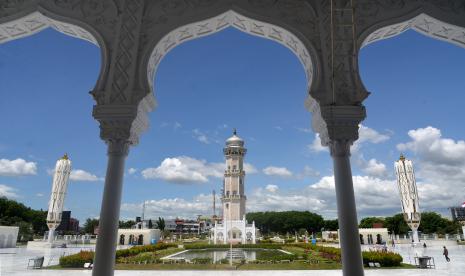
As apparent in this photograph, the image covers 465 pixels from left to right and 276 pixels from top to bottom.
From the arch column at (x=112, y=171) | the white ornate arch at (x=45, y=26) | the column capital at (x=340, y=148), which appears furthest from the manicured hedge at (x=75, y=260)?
the column capital at (x=340, y=148)

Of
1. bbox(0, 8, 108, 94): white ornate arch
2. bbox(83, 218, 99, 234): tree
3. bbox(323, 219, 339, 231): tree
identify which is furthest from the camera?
bbox(323, 219, 339, 231): tree

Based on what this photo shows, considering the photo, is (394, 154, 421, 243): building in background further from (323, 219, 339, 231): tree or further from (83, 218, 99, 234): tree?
(323, 219, 339, 231): tree

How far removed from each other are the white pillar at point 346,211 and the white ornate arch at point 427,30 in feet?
5.36

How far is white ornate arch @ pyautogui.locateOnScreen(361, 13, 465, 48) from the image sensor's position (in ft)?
14.8

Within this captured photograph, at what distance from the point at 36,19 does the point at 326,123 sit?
14.1ft

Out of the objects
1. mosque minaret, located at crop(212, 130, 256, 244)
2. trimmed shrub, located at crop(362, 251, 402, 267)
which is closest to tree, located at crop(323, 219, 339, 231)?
mosque minaret, located at crop(212, 130, 256, 244)

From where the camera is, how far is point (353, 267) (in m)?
3.40

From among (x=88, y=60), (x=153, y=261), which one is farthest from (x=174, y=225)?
(x=88, y=60)

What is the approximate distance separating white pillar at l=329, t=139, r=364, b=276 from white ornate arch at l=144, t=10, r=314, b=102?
3.84 feet

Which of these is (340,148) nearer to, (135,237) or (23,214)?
(135,237)

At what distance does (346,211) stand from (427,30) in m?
3.07

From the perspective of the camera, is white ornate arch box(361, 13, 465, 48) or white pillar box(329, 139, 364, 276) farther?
white ornate arch box(361, 13, 465, 48)

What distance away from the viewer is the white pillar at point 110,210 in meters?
3.48

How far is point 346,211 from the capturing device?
3.59 meters
